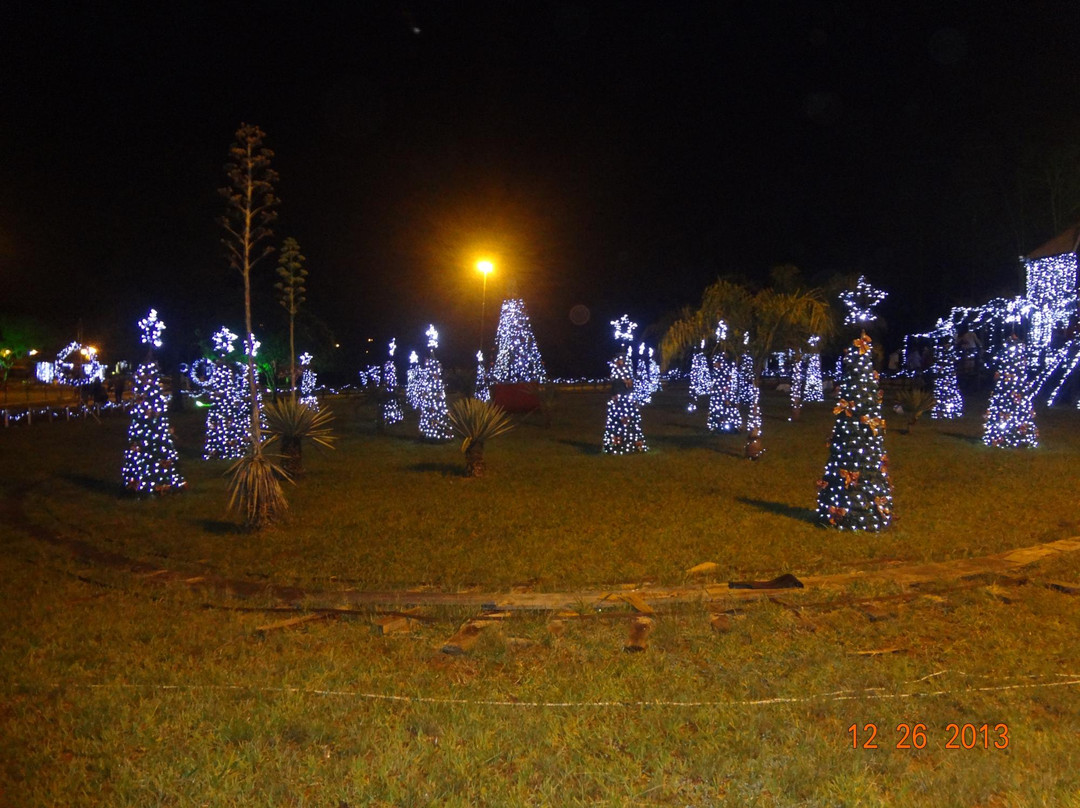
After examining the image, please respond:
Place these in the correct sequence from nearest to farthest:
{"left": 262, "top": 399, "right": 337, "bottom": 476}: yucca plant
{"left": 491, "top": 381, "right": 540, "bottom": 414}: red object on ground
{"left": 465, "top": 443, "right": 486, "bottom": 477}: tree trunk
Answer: {"left": 262, "top": 399, "right": 337, "bottom": 476}: yucca plant < {"left": 465, "top": 443, "right": 486, "bottom": 477}: tree trunk < {"left": 491, "top": 381, "right": 540, "bottom": 414}: red object on ground

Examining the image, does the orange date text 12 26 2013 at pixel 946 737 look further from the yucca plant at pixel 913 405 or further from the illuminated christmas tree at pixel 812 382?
the illuminated christmas tree at pixel 812 382

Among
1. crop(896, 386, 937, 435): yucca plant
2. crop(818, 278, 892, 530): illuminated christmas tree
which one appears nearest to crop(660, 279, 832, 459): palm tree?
crop(896, 386, 937, 435): yucca plant

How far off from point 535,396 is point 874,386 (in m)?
17.1

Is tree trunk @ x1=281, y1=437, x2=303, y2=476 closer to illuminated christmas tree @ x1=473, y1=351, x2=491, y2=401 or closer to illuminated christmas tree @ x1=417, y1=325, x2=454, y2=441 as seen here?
illuminated christmas tree @ x1=417, y1=325, x2=454, y2=441

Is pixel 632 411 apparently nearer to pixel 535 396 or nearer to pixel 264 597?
pixel 535 396

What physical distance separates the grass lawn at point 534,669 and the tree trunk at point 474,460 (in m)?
2.72

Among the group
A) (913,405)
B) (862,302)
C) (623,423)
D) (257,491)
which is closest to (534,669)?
(257,491)

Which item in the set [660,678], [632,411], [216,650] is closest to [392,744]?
[660,678]

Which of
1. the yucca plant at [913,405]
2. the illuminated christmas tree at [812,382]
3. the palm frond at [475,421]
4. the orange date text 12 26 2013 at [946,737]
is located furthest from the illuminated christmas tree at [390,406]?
the orange date text 12 26 2013 at [946,737]

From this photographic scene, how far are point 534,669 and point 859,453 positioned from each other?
6178 millimetres

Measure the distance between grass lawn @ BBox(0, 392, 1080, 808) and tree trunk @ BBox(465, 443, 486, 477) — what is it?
2.72 metres

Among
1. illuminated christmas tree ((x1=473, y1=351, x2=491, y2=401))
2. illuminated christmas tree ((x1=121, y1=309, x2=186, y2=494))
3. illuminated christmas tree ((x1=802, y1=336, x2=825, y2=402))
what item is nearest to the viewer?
illuminated christmas tree ((x1=121, y1=309, x2=186, y2=494))

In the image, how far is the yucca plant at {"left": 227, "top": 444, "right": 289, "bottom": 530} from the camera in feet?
32.8

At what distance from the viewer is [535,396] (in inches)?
1053
